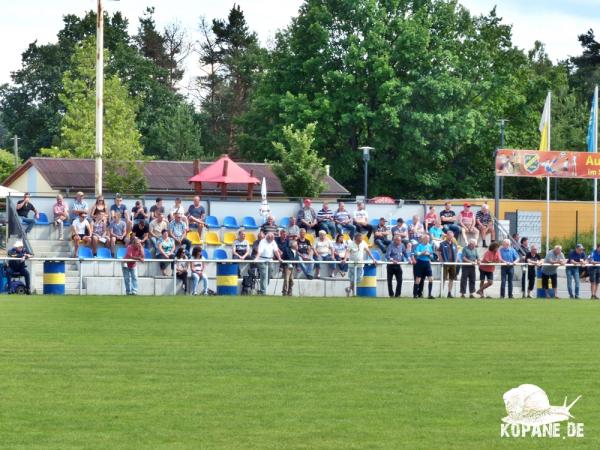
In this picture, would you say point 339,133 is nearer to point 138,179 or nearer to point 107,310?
point 138,179

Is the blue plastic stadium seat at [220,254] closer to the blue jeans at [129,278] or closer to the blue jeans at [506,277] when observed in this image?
the blue jeans at [129,278]

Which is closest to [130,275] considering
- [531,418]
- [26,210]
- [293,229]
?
[26,210]

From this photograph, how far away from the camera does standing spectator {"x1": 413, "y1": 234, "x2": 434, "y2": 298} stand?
3509 cm

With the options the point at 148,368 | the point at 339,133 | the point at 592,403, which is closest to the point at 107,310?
the point at 148,368

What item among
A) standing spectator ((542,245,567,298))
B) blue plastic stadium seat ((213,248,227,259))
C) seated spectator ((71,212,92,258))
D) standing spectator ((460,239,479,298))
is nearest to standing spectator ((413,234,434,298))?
standing spectator ((460,239,479,298))

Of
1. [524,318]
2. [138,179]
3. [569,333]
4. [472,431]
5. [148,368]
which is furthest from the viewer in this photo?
[138,179]

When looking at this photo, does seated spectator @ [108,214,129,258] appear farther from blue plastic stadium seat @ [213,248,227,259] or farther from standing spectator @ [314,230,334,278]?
standing spectator @ [314,230,334,278]

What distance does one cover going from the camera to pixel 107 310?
25.9 meters

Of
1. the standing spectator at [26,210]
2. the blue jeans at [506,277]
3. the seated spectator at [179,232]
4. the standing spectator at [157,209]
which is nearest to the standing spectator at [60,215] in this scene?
the standing spectator at [26,210]

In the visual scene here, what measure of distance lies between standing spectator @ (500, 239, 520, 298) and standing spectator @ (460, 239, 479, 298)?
849mm

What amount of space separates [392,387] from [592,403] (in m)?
2.09

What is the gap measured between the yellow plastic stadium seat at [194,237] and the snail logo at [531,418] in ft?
89.6

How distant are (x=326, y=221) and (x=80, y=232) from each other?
7.47 metres

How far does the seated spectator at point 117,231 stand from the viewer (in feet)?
119
